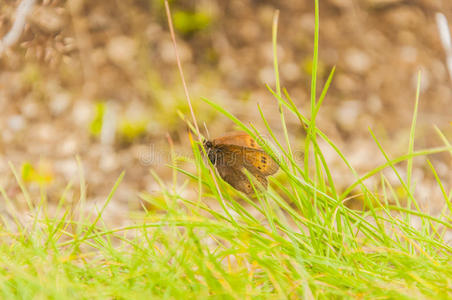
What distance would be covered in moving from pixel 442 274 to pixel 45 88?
1.85m

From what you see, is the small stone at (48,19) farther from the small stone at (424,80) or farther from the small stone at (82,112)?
the small stone at (424,80)

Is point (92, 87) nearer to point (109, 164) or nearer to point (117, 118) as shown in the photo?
point (117, 118)

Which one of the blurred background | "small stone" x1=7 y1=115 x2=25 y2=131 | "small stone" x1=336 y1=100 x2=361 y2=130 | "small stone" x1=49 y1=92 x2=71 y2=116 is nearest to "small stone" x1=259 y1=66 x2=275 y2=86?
the blurred background

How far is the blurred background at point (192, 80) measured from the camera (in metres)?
1.74

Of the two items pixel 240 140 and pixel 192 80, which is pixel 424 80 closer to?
pixel 192 80

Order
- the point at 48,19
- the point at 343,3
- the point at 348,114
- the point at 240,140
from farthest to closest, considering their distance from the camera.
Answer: the point at 343,3, the point at 348,114, the point at 48,19, the point at 240,140

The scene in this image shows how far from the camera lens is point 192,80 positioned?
196 cm

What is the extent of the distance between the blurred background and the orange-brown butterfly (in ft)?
3.09

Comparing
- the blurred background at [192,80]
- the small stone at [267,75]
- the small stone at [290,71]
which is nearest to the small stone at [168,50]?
the blurred background at [192,80]

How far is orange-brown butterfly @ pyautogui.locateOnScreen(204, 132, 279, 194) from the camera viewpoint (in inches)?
25.7

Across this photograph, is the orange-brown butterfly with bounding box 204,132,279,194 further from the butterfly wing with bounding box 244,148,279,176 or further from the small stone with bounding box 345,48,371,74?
the small stone with bounding box 345,48,371,74

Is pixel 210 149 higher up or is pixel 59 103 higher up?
pixel 210 149

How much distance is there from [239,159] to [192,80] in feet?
4.39

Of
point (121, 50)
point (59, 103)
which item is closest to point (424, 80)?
point (121, 50)
